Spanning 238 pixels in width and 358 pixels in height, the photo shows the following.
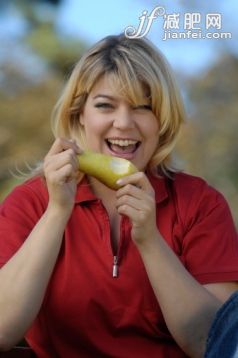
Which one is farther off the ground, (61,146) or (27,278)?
(61,146)

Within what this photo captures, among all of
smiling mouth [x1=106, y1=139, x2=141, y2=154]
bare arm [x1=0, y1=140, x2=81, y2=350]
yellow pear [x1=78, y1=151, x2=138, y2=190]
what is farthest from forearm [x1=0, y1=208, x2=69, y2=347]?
smiling mouth [x1=106, y1=139, x2=141, y2=154]

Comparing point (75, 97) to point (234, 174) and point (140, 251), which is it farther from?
point (234, 174)

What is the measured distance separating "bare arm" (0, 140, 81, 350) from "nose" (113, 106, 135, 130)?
6.0 inches

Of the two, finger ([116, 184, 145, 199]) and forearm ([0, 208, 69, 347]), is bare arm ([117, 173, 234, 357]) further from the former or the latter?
forearm ([0, 208, 69, 347])

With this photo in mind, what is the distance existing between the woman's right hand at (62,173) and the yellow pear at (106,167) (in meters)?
0.03

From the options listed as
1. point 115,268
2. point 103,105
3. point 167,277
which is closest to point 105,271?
point 115,268

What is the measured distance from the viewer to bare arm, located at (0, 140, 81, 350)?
5.60 feet

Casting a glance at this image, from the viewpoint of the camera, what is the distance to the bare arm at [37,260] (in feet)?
5.60

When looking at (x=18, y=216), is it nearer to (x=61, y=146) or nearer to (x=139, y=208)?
(x=61, y=146)

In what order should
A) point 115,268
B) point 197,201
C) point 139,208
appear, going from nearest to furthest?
point 139,208 < point 115,268 < point 197,201

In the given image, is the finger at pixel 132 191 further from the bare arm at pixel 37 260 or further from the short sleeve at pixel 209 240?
the short sleeve at pixel 209 240

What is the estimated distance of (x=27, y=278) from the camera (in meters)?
1.71

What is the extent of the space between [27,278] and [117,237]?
0.26m

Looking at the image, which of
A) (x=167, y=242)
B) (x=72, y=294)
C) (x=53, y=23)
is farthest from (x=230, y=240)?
(x=53, y=23)
